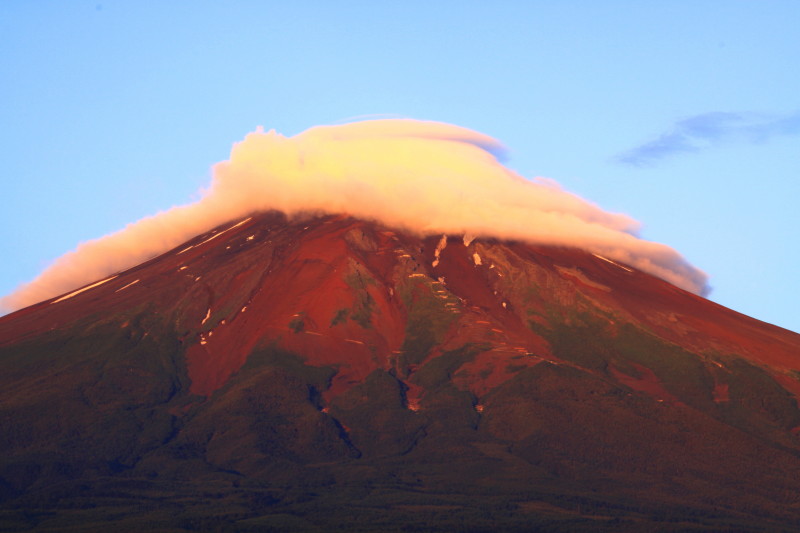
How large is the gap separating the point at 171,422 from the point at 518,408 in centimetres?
5057

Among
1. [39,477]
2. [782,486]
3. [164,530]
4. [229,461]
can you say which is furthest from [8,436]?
[782,486]

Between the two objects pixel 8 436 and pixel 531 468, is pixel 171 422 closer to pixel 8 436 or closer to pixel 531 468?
pixel 8 436

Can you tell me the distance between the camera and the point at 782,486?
579 ft

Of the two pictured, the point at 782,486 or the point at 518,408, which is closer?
the point at 782,486

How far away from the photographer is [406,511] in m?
162

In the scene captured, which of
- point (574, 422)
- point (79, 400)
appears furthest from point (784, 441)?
point (79, 400)

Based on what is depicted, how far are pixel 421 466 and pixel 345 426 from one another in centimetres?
1690

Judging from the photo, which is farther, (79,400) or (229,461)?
(79,400)

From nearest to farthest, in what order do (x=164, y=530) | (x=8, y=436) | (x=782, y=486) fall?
(x=164, y=530)
(x=782, y=486)
(x=8, y=436)

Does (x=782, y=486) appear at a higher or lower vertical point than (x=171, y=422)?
lower

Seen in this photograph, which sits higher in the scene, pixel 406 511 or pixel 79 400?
pixel 79 400

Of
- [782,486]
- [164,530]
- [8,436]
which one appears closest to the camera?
[164,530]

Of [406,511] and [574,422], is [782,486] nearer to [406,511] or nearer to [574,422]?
[574,422]

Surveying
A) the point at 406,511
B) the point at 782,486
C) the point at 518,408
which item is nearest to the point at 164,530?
the point at 406,511
